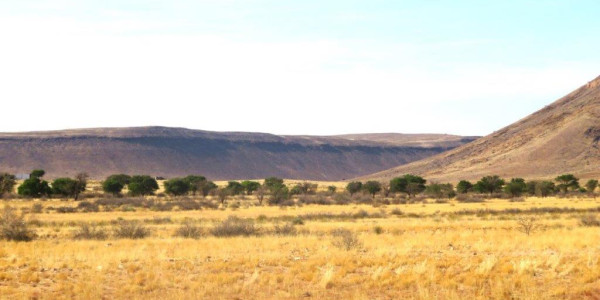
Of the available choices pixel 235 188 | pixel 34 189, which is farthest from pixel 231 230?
pixel 235 188

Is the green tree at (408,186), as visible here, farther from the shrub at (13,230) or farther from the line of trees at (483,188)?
the shrub at (13,230)

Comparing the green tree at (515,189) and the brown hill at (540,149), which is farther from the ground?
the brown hill at (540,149)

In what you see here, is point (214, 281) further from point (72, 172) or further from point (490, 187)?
point (72, 172)

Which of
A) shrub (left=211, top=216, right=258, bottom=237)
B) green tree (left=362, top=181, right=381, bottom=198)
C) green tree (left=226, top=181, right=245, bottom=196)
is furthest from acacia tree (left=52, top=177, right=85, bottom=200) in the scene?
shrub (left=211, top=216, right=258, bottom=237)

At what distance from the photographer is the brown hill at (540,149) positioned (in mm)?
119425

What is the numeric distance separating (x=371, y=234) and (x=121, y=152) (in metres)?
162

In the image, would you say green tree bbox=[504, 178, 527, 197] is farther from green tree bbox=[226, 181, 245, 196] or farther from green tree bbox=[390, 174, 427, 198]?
green tree bbox=[226, 181, 245, 196]

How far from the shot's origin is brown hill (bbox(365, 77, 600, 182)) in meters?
119

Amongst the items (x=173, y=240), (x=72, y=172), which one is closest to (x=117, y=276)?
(x=173, y=240)

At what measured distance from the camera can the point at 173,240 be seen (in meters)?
25.3

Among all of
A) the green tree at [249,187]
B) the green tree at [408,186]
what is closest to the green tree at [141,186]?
the green tree at [249,187]

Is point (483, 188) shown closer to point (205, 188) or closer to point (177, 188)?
point (205, 188)

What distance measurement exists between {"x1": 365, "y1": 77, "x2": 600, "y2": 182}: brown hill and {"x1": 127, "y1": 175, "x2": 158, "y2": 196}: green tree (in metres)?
66.4

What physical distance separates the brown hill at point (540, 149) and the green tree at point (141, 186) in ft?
218
